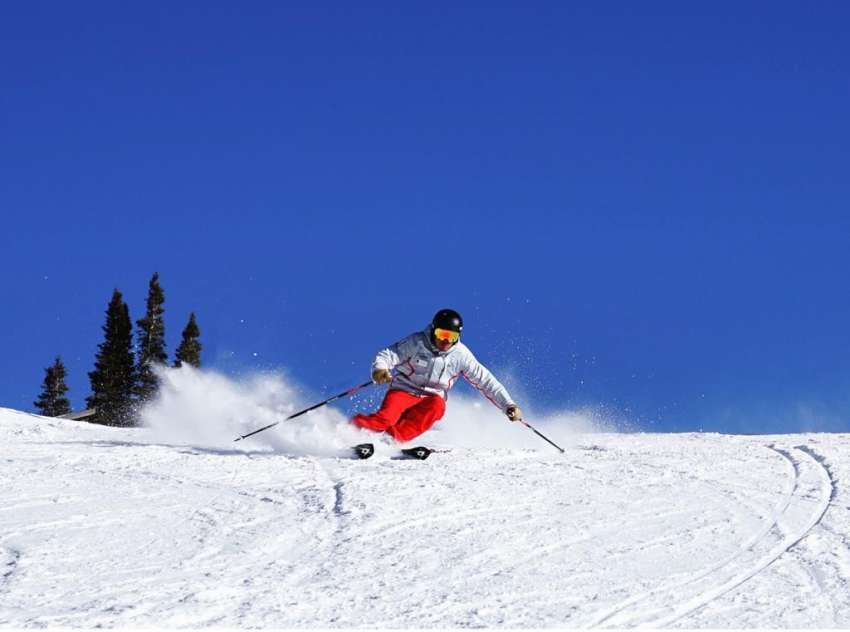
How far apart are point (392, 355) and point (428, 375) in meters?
0.44

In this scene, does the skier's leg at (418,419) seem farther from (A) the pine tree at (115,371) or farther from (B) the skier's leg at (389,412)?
(A) the pine tree at (115,371)

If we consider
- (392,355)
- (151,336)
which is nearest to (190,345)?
(151,336)

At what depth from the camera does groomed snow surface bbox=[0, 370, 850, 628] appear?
3.74 m

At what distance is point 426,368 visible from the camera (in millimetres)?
9828

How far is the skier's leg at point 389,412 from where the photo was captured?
9.13 metres

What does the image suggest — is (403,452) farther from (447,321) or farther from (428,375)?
(447,321)

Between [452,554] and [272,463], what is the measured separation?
3.87 metres

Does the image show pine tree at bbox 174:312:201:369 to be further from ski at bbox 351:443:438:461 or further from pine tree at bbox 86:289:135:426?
ski at bbox 351:443:438:461

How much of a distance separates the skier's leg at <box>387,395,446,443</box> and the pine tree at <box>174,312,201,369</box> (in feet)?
125

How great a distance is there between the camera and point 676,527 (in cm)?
535

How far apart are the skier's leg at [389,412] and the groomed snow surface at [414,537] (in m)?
0.26

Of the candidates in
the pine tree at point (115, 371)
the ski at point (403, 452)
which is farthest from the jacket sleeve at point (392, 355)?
the pine tree at point (115, 371)

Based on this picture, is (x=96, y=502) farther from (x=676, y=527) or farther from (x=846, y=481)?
(x=846, y=481)

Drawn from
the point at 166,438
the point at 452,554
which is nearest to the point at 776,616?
the point at 452,554
